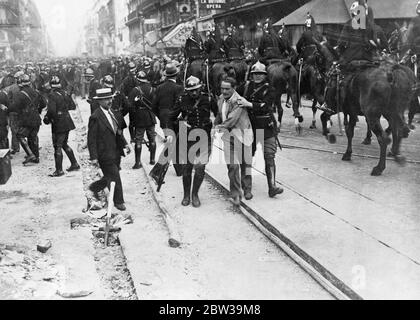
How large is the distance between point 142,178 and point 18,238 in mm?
3637

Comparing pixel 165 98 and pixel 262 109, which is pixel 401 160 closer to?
pixel 262 109

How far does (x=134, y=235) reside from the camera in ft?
23.2

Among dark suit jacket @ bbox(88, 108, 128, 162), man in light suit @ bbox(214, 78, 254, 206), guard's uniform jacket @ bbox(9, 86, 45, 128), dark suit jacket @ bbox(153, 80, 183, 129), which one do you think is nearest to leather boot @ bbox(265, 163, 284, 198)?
man in light suit @ bbox(214, 78, 254, 206)

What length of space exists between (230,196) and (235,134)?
4.29ft

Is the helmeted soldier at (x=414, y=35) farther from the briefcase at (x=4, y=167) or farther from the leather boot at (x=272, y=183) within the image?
the briefcase at (x=4, y=167)

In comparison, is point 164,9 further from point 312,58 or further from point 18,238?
point 18,238

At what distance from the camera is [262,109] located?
7.88m

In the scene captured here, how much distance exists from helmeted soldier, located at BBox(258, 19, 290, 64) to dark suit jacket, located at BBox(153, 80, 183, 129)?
4458 millimetres

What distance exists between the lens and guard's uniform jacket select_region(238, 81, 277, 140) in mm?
7848

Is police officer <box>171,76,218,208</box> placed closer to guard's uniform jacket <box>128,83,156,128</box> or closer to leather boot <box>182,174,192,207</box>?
leather boot <box>182,174,192,207</box>

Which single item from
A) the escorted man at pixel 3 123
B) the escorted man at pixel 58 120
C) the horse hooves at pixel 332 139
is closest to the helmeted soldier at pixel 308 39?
the horse hooves at pixel 332 139

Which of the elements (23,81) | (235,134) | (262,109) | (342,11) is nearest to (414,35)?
(262,109)

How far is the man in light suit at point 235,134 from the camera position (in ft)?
25.2
